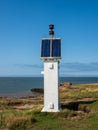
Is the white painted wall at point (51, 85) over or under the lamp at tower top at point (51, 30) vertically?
under

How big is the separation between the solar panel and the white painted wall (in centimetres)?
44

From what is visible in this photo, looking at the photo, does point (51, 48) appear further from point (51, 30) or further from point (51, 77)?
point (51, 77)

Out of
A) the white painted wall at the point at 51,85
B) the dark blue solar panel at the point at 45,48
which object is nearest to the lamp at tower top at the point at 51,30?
the dark blue solar panel at the point at 45,48

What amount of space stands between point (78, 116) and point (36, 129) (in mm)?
3971

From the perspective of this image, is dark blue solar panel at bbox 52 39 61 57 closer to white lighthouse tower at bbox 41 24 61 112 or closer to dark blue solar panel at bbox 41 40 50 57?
white lighthouse tower at bbox 41 24 61 112

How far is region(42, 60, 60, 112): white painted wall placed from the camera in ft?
63.2

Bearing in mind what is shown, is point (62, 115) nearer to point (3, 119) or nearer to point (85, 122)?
point (85, 122)

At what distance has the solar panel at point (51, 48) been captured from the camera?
63.7 ft

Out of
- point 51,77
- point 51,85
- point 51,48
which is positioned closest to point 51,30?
point 51,48

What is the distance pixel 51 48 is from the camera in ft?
64.5

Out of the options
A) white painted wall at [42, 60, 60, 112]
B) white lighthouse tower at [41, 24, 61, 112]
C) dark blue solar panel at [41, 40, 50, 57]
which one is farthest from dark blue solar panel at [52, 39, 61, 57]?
white painted wall at [42, 60, 60, 112]

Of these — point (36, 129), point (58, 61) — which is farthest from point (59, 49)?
point (36, 129)

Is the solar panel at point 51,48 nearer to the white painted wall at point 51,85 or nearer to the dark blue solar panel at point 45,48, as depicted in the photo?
the dark blue solar panel at point 45,48

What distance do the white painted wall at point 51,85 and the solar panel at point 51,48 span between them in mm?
443
